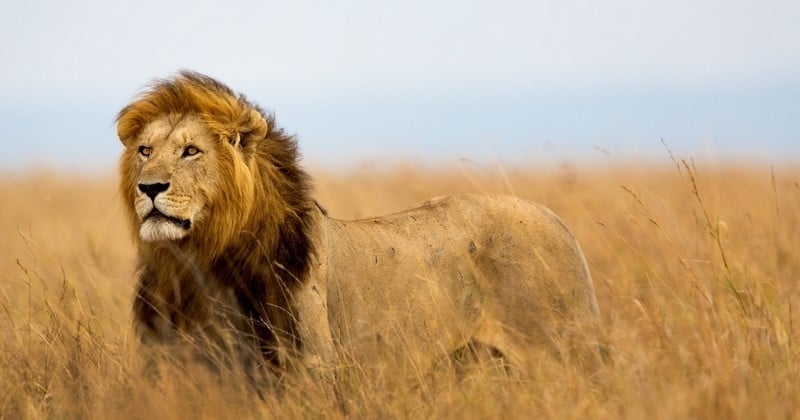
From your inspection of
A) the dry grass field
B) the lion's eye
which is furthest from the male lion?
the dry grass field

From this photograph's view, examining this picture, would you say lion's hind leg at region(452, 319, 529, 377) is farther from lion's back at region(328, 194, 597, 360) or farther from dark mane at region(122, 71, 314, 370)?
dark mane at region(122, 71, 314, 370)

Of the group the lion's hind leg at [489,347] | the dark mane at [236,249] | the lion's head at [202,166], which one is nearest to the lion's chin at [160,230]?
the lion's head at [202,166]

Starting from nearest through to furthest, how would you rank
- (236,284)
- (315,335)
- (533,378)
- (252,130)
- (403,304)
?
1. (533,378)
2. (315,335)
3. (236,284)
4. (252,130)
5. (403,304)

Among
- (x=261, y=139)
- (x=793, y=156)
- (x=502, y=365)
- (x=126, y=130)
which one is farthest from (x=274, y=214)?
(x=793, y=156)

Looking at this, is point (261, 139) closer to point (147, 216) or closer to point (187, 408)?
point (147, 216)

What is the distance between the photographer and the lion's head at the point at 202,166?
471cm

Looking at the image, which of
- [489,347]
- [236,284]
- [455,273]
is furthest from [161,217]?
[489,347]

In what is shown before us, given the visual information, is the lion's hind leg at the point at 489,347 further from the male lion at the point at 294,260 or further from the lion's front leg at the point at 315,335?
the lion's front leg at the point at 315,335

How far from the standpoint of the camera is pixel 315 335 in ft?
15.6

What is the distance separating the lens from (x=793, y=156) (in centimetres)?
2636

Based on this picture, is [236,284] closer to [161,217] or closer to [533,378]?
[161,217]

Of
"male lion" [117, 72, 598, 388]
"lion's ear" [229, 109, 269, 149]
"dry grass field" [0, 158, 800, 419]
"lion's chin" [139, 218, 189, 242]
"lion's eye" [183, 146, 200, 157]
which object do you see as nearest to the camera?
"dry grass field" [0, 158, 800, 419]

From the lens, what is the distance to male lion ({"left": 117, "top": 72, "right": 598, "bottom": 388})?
4.78m

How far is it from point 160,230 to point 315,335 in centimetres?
78
